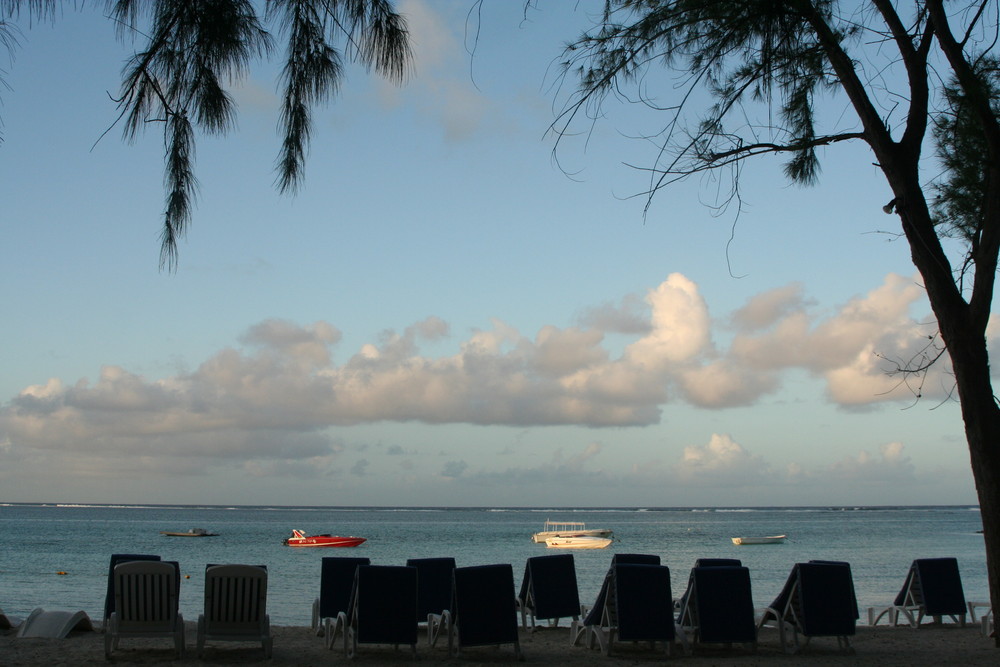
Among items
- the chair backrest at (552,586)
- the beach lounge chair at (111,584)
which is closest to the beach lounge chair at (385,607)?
the chair backrest at (552,586)

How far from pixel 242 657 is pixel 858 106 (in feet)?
22.1

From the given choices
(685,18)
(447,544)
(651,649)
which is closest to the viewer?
(685,18)

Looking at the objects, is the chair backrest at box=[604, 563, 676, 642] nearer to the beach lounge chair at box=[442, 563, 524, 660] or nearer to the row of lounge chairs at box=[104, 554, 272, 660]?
the beach lounge chair at box=[442, 563, 524, 660]

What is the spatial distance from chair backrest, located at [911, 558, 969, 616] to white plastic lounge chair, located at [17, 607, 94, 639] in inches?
335

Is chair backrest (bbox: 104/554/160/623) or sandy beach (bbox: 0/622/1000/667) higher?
chair backrest (bbox: 104/554/160/623)

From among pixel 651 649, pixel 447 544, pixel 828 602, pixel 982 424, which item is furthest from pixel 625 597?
pixel 447 544

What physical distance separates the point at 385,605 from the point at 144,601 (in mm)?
1884

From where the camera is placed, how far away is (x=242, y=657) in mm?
7336

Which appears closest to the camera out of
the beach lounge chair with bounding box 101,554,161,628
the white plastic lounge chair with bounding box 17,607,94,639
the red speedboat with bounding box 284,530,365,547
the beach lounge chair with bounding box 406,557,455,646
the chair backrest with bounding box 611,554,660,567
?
the beach lounge chair with bounding box 101,554,161,628

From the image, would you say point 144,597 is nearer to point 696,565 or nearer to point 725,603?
point 725,603

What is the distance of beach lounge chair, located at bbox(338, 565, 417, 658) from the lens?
7191 millimetres

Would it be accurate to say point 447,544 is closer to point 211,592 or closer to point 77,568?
point 77,568

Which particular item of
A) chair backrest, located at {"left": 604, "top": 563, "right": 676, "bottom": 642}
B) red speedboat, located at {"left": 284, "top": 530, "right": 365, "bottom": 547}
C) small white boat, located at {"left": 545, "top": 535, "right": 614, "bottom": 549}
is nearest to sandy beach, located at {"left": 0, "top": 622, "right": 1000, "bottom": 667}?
chair backrest, located at {"left": 604, "top": 563, "right": 676, "bottom": 642}

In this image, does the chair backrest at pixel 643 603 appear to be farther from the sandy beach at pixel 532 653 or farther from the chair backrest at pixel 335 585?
the chair backrest at pixel 335 585
